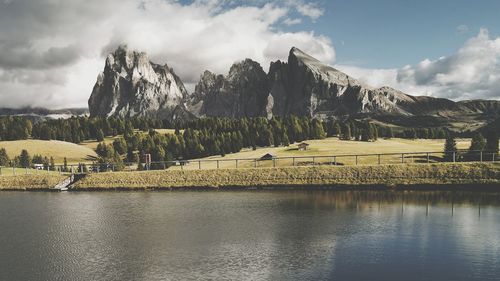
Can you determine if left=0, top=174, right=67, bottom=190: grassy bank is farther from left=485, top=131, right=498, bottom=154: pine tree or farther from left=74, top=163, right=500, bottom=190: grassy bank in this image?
left=485, top=131, right=498, bottom=154: pine tree

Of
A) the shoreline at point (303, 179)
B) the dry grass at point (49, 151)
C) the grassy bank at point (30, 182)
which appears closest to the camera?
the shoreline at point (303, 179)

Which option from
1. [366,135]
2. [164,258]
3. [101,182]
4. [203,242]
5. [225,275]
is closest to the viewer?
[225,275]

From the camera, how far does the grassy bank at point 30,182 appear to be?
279ft

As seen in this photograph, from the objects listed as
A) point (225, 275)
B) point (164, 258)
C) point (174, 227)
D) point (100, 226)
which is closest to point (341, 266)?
point (225, 275)

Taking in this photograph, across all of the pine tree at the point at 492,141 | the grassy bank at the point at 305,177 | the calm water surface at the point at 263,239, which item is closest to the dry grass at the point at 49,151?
the grassy bank at the point at 305,177

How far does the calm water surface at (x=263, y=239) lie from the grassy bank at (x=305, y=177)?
611cm

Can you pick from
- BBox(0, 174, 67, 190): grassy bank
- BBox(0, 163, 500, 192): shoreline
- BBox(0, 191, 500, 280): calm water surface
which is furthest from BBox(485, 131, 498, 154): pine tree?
BBox(0, 174, 67, 190): grassy bank

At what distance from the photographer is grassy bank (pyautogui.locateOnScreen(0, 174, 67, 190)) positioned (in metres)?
84.9

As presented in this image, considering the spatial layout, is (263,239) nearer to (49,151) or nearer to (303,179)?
(303,179)

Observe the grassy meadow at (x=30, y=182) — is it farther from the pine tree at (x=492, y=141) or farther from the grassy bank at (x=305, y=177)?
the pine tree at (x=492, y=141)

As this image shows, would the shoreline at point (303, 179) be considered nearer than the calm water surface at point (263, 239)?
No

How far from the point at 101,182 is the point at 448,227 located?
6154 cm

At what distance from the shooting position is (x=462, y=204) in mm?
48281

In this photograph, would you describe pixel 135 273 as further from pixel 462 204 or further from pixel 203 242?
pixel 462 204
